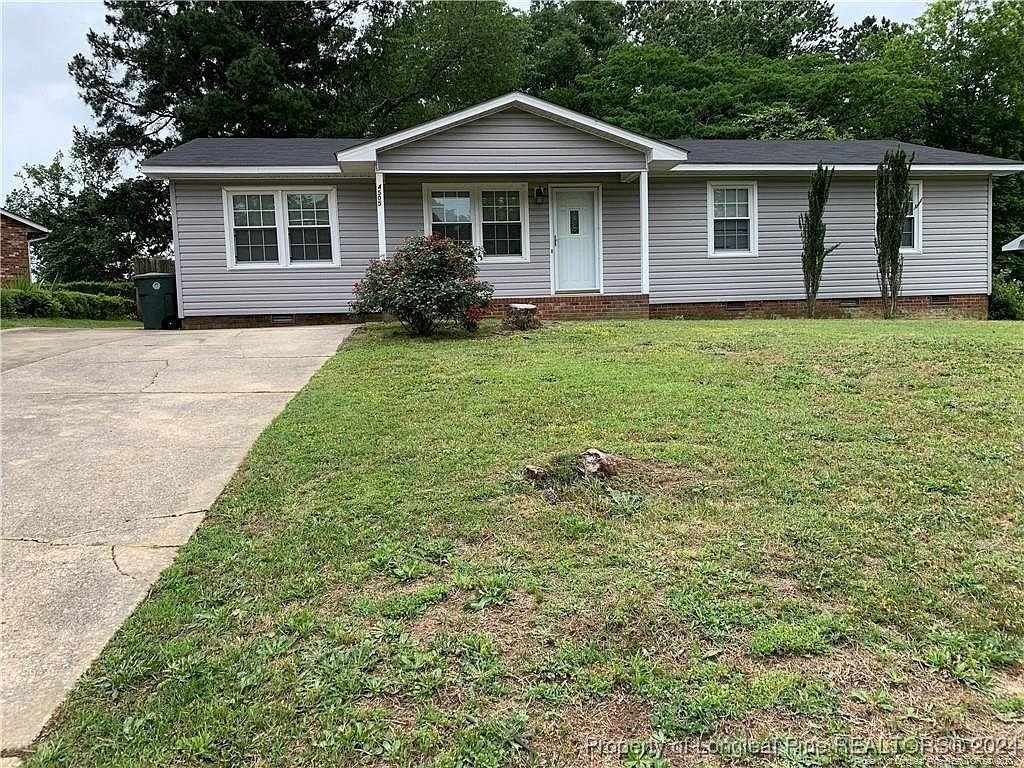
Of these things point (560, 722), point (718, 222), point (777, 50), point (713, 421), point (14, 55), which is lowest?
point (560, 722)

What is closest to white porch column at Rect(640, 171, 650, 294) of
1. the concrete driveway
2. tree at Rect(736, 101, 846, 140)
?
the concrete driveway

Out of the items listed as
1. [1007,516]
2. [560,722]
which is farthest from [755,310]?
[560,722]

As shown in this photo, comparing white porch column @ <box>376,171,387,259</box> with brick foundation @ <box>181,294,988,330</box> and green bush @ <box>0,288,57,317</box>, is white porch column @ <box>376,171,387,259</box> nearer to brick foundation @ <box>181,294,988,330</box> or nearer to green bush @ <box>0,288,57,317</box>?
brick foundation @ <box>181,294,988,330</box>

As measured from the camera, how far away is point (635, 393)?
5996 millimetres

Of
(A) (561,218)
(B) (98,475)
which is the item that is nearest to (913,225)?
(A) (561,218)

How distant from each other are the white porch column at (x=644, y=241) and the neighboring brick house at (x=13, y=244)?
1973 centimetres

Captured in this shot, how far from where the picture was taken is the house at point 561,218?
42.8ft

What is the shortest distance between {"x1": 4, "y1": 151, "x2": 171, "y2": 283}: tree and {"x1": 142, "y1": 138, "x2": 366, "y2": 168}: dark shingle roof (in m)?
12.5

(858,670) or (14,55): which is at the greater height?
(14,55)

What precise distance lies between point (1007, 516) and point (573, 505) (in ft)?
6.73

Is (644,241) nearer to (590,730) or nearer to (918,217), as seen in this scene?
(918,217)

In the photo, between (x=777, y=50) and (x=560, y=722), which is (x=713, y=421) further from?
(x=777, y=50)

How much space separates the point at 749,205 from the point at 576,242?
12.2 feet

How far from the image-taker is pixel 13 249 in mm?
23125
